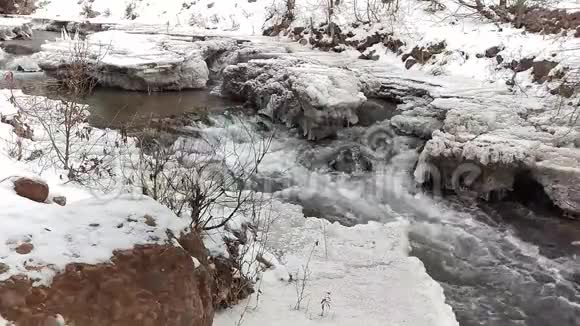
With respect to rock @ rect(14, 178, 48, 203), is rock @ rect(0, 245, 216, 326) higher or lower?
lower

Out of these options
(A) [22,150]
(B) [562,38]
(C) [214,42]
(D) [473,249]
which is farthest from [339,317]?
(C) [214,42]

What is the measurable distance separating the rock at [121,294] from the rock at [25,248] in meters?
0.16

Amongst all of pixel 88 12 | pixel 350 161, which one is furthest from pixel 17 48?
pixel 350 161

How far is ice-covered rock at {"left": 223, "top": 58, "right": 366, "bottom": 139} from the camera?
7895 mm

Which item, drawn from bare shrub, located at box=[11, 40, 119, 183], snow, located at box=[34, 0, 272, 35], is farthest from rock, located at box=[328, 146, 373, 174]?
snow, located at box=[34, 0, 272, 35]

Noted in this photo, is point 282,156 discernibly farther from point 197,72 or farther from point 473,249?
point 197,72

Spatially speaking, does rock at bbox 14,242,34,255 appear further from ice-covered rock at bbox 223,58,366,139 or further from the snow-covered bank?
ice-covered rock at bbox 223,58,366,139

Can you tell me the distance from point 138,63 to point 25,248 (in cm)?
840

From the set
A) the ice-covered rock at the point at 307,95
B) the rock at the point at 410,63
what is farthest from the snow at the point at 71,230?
the rock at the point at 410,63

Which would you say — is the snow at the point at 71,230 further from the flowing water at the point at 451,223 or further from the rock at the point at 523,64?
the rock at the point at 523,64

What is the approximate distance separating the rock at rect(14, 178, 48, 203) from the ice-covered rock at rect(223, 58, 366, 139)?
5.06 metres

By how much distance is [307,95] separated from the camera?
786cm

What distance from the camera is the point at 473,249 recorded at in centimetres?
520

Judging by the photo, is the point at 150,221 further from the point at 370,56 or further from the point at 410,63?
the point at 370,56
